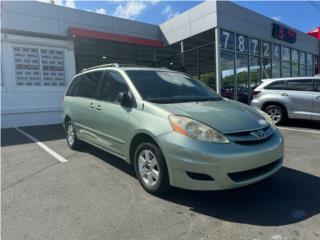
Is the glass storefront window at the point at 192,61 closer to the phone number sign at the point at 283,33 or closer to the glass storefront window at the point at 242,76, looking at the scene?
the glass storefront window at the point at 242,76

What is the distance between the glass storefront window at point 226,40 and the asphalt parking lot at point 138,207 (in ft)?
31.3

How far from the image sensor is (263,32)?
53.2 feet

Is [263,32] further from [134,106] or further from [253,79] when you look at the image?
[134,106]

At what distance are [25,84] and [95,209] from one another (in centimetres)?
970

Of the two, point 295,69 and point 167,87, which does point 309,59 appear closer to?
point 295,69

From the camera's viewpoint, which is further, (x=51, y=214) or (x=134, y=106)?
(x=134, y=106)

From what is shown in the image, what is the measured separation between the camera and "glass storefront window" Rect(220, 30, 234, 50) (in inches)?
527

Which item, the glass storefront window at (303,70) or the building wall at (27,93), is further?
the glass storefront window at (303,70)

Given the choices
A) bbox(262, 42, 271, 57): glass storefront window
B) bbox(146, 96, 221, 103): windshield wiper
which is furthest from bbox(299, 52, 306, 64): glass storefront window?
bbox(146, 96, 221, 103): windshield wiper

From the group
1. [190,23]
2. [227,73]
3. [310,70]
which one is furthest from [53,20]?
[310,70]

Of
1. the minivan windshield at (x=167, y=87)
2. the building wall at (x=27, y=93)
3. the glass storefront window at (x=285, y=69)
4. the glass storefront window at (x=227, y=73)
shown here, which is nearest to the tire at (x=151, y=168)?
the minivan windshield at (x=167, y=87)

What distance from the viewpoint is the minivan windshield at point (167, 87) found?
408 cm

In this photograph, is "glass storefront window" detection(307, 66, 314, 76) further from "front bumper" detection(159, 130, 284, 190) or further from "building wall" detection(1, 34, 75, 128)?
"front bumper" detection(159, 130, 284, 190)

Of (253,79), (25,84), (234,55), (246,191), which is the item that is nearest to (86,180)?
(246,191)
